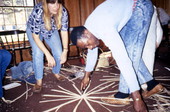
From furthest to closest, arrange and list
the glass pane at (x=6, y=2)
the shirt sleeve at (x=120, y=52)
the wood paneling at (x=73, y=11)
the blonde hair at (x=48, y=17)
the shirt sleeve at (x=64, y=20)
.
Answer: the wood paneling at (x=73, y=11) < the glass pane at (x=6, y=2) < the shirt sleeve at (x=64, y=20) < the blonde hair at (x=48, y=17) < the shirt sleeve at (x=120, y=52)

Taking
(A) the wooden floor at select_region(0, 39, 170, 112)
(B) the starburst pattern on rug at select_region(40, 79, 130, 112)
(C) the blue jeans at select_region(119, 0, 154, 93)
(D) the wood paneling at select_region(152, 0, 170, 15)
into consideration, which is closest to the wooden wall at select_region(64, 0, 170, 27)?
(A) the wooden floor at select_region(0, 39, 170, 112)

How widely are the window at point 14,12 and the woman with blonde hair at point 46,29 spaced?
2915 mm

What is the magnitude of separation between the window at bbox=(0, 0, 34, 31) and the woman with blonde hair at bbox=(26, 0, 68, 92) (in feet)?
9.56

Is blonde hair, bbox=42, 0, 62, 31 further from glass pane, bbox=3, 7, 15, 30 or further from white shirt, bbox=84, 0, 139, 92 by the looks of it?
glass pane, bbox=3, 7, 15, 30

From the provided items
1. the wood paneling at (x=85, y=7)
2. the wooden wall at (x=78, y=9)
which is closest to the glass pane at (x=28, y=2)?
the wooden wall at (x=78, y=9)

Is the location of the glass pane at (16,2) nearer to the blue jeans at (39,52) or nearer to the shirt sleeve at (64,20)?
the blue jeans at (39,52)

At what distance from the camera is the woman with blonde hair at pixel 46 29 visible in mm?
2182

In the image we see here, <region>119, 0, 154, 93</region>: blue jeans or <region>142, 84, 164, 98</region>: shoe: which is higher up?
<region>119, 0, 154, 93</region>: blue jeans

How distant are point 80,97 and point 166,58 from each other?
2.77 meters

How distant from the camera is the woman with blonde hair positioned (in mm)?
2182

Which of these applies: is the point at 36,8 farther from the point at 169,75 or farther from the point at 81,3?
the point at 81,3

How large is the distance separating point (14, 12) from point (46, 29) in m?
3.15

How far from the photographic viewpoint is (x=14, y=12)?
16.2 ft

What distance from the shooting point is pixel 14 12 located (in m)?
4.94
